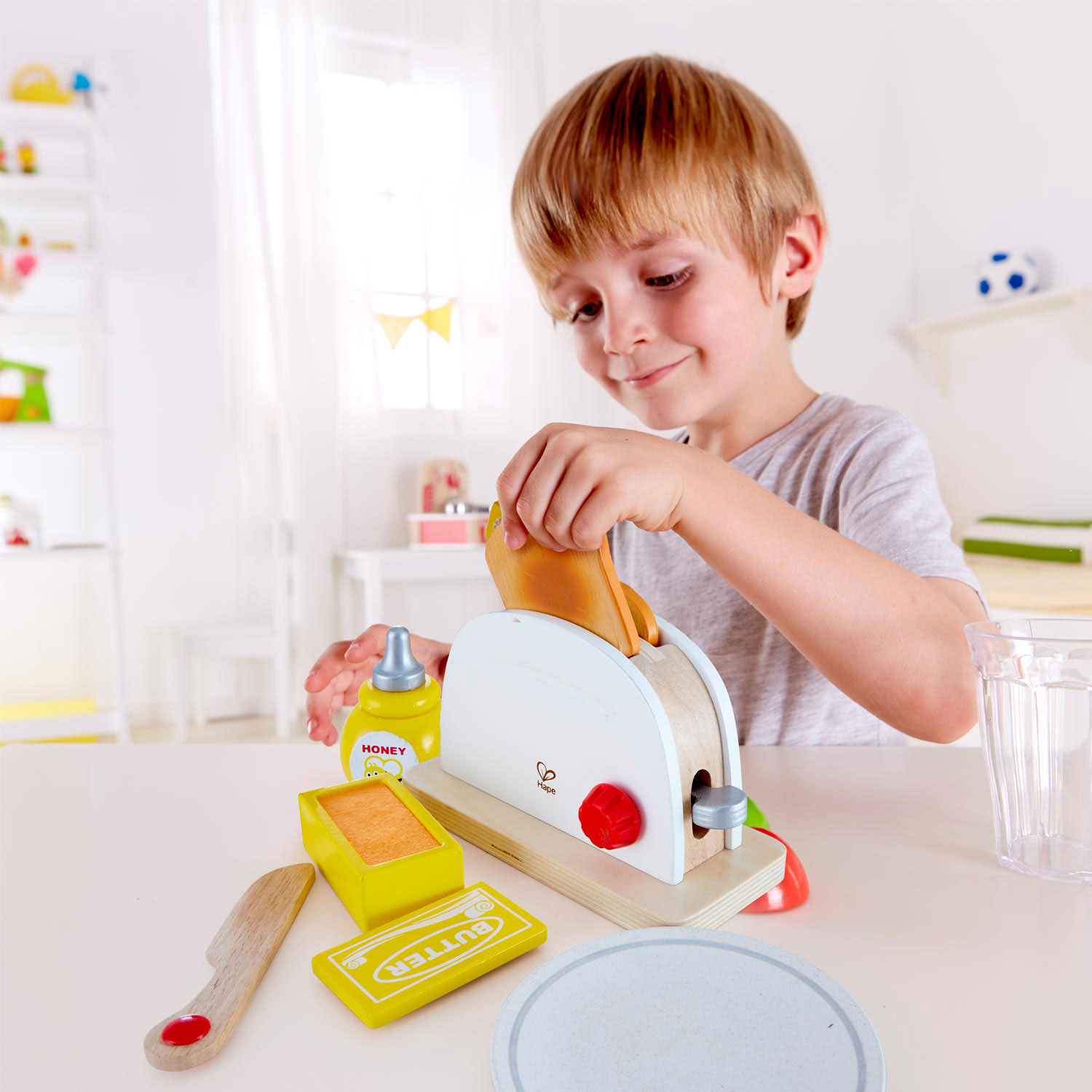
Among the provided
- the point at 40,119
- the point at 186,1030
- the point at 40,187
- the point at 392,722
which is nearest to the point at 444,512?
the point at 40,187

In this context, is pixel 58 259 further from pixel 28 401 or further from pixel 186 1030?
pixel 186 1030

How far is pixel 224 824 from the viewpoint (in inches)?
19.2

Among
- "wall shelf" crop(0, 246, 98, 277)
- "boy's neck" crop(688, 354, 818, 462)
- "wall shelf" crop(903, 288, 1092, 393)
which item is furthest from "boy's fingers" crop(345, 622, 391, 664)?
"wall shelf" crop(903, 288, 1092, 393)

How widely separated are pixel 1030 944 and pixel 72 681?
241 centimetres

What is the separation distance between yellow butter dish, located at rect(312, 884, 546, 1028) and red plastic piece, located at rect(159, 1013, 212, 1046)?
4 centimetres

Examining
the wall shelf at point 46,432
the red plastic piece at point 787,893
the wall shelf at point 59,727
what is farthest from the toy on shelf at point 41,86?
the red plastic piece at point 787,893

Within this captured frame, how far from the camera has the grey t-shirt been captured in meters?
0.65

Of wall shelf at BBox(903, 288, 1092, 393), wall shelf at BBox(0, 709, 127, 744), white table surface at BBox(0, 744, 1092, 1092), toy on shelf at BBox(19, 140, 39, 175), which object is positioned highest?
toy on shelf at BBox(19, 140, 39, 175)

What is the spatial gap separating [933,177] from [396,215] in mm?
1705

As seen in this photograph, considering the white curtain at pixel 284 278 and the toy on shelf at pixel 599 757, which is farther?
the white curtain at pixel 284 278

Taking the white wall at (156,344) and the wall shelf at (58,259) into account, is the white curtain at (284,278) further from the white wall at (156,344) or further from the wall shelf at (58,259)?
the wall shelf at (58,259)

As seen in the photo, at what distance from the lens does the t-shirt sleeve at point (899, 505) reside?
600mm

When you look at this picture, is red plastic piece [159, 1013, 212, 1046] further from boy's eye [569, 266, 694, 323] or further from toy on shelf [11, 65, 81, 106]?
toy on shelf [11, 65, 81, 106]

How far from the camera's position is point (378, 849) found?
384mm
